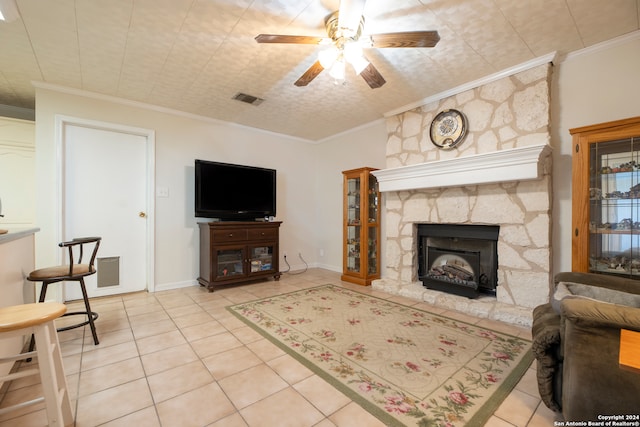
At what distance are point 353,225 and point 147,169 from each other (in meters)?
2.92

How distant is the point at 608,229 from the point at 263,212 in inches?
148

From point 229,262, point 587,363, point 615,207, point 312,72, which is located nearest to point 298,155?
point 229,262

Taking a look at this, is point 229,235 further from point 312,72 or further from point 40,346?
point 40,346

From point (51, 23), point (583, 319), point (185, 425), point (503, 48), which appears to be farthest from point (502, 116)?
point (51, 23)

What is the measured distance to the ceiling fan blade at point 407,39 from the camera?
167 cm

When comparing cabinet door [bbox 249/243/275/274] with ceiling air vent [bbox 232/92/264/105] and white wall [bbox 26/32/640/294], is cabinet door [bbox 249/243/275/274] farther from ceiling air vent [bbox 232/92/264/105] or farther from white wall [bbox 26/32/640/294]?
ceiling air vent [bbox 232/92/264/105]

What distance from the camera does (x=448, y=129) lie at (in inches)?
121

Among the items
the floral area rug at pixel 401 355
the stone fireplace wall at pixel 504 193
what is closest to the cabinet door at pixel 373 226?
the stone fireplace wall at pixel 504 193

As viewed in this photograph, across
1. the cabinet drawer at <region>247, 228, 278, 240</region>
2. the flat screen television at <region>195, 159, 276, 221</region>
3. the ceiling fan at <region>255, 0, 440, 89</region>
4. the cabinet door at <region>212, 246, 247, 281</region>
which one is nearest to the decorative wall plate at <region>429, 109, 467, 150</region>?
the ceiling fan at <region>255, 0, 440, 89</region>

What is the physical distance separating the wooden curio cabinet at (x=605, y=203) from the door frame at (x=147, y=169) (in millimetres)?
4416

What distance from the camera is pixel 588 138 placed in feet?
6.79

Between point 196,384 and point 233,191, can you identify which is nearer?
point 196,384

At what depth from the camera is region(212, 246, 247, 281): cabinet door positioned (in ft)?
11.3

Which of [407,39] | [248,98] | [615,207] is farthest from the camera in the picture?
[248,98]
